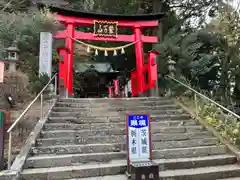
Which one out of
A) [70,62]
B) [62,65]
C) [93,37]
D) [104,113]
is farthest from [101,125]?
[93,37]

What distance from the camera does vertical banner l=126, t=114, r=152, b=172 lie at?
401 cm

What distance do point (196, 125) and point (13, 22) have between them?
27.1 feet

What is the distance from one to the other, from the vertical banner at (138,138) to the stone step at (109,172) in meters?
0.41

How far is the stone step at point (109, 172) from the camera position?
12.9ft

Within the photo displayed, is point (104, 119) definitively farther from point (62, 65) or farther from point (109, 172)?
point (62, 65)

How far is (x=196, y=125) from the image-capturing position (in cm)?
620

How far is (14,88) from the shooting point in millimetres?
6797

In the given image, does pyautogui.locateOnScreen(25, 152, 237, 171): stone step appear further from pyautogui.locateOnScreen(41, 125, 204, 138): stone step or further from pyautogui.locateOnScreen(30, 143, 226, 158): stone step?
pyautogui.locateOnScreen(41, 125, 204, 138): stone step

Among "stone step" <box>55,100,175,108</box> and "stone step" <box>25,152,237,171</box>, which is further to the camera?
"stone step" <box>55,100,175,108</box>

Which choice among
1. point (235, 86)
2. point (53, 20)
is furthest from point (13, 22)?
point (235, 86)

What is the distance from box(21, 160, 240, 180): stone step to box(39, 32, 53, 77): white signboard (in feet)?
14.5

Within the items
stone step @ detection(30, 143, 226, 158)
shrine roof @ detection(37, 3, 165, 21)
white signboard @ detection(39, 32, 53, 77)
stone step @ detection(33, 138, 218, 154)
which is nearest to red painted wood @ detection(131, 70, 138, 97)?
shrine roof @ detection(37, 3, 165, 21)

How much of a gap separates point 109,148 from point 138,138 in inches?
41.0

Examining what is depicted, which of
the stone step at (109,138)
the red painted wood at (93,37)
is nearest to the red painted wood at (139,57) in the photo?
the red painted wood at (93,37)
